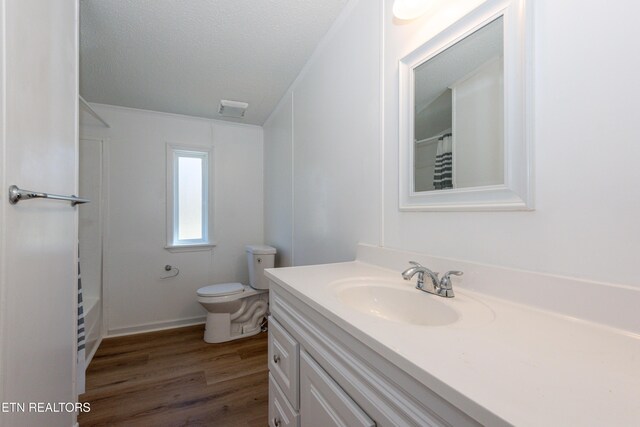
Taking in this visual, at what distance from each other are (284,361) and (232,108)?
2.32m

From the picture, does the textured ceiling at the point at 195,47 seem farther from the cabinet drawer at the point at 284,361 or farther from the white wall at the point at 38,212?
the cabinet drawer at the point at 284,361

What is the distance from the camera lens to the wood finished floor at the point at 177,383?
146cm

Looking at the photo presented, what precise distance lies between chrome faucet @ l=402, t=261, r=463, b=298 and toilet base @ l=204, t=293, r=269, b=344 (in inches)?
79.4

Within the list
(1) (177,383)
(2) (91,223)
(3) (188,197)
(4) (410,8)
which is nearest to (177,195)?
(3) (188,197)

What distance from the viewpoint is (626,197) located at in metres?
0.54

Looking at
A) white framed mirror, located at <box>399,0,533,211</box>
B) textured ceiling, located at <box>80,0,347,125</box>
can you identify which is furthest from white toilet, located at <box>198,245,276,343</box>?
white framed mirror, located at <box>399,0,533,211</box>

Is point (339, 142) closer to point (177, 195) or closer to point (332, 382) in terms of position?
point (332, 382)

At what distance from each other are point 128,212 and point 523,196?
10.1 ft

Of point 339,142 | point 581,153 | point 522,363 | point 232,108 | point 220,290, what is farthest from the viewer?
point 232,108

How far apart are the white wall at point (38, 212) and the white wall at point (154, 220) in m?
1.49

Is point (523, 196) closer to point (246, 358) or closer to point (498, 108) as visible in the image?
point (498, 108)

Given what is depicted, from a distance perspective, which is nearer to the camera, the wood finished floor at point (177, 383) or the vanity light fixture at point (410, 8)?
the vanity light fixture at point (410, 8)

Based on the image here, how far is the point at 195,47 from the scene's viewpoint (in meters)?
1.69

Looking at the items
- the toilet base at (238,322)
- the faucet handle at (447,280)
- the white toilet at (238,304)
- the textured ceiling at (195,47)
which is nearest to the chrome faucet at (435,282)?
the faucet handle at (447,280)
